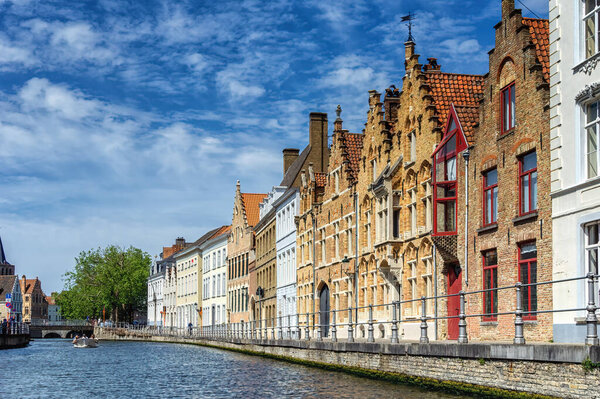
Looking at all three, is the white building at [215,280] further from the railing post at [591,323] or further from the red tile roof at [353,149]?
the railing post at [591,323]

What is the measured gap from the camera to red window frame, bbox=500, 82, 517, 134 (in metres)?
23.9

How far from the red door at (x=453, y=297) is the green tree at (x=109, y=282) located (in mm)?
99054

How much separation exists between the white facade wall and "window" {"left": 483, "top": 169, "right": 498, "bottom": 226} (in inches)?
2272

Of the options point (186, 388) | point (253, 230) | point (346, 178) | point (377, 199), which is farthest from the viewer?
point (253, 230)

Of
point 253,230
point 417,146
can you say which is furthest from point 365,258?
point 253,230

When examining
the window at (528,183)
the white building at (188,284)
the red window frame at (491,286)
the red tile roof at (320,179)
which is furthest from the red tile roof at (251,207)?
the window at (528,183)

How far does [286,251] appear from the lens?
183 feet

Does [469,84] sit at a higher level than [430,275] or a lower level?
higher

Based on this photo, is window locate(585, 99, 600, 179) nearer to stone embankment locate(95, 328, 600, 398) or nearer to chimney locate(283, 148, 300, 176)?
stone embankment locate(95, 328, 600, 398)

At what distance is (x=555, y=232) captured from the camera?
20609 mm

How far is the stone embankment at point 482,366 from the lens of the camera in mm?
14609

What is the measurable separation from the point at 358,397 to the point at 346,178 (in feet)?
73.2

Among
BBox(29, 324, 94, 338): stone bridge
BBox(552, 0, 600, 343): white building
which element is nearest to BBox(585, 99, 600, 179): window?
BBox(552, 0, 600, 343): white building

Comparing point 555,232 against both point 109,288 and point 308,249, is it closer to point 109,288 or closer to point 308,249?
point 308,249
